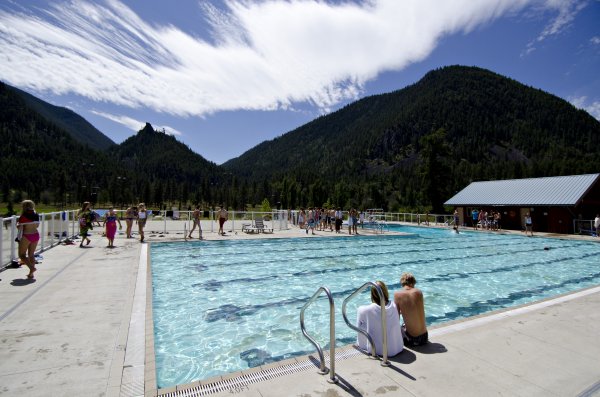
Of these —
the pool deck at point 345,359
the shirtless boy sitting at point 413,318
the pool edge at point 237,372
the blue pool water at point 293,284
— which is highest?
the shirtless boy sitting at point 413,318

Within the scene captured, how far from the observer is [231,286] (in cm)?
951

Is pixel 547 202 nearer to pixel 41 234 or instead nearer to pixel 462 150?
pixel 41 234

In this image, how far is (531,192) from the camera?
90.7 ft

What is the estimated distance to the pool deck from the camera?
347 cm

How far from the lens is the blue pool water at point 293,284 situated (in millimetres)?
5805

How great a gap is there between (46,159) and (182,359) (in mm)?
192846

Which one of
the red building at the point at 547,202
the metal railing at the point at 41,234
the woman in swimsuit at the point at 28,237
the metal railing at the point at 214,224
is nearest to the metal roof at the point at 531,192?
the red building at the point at 547,202

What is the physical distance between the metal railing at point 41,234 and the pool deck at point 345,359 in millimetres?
2997

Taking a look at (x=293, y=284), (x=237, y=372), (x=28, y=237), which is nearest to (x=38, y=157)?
(x=28, y=237)

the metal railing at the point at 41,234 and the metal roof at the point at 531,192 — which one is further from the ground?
the metal roof at the point at 531,192

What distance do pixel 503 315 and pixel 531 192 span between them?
2688 centimetres

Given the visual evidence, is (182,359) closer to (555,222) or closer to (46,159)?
(555,222)

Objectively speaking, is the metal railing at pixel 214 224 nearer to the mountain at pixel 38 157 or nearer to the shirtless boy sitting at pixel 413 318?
the shirtless boy sitting at pixel 413 318

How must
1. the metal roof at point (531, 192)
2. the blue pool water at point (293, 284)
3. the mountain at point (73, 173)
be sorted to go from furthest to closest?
the mountain at point (73, 173) < the metal roof at point (531, 192) < the blue pool water at point (293, 284)
